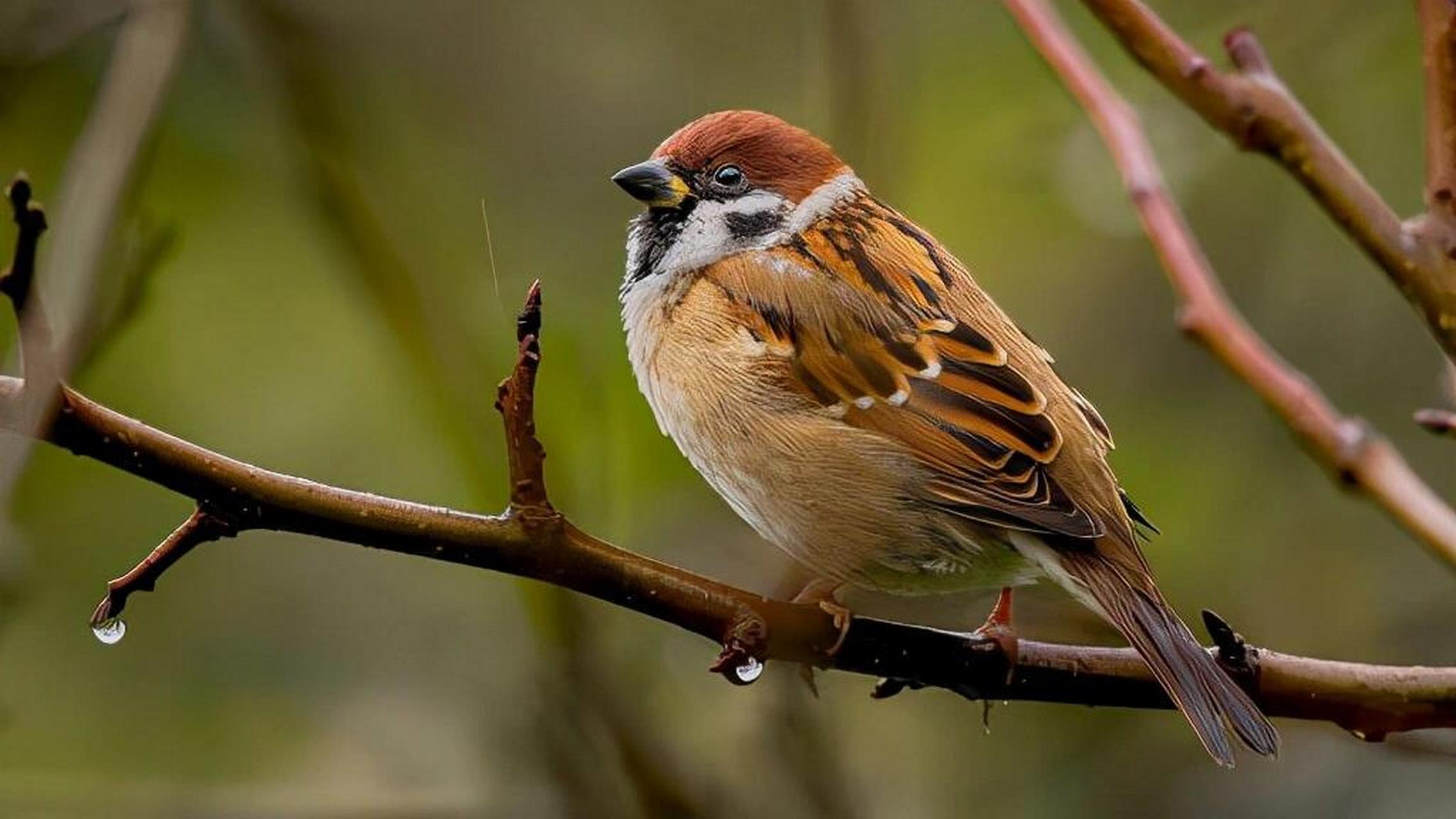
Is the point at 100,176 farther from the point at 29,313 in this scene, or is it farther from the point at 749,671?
the point at 749,671

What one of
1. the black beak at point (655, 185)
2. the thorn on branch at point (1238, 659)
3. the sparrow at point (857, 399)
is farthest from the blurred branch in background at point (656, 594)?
the black beak at point (655, 185)

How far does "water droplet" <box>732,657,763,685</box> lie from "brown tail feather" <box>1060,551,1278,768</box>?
2.30ft

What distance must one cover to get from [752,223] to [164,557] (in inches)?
76.7

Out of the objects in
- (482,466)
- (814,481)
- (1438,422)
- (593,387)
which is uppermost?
(1438,422)

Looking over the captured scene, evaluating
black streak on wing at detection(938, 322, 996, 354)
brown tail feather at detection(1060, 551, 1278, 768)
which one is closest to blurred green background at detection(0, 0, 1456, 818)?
black streak on wing at detection(938, 322, 996, 354)

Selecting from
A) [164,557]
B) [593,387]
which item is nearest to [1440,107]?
[164,557]

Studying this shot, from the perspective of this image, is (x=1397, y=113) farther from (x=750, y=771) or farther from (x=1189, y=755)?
(x=750, y=771)

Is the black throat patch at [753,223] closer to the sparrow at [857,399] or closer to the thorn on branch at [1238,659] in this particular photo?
the sparrow at [857,399]

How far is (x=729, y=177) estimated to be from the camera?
4.35 metres

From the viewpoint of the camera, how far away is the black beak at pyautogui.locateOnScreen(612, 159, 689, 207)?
4215mm

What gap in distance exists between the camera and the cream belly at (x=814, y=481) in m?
3.79

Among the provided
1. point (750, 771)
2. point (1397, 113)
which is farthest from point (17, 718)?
point (1397, 113)

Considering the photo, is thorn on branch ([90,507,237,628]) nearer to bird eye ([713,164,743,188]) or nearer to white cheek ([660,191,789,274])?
white cheek ([660,191,789,274])

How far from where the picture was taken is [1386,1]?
6289mm
